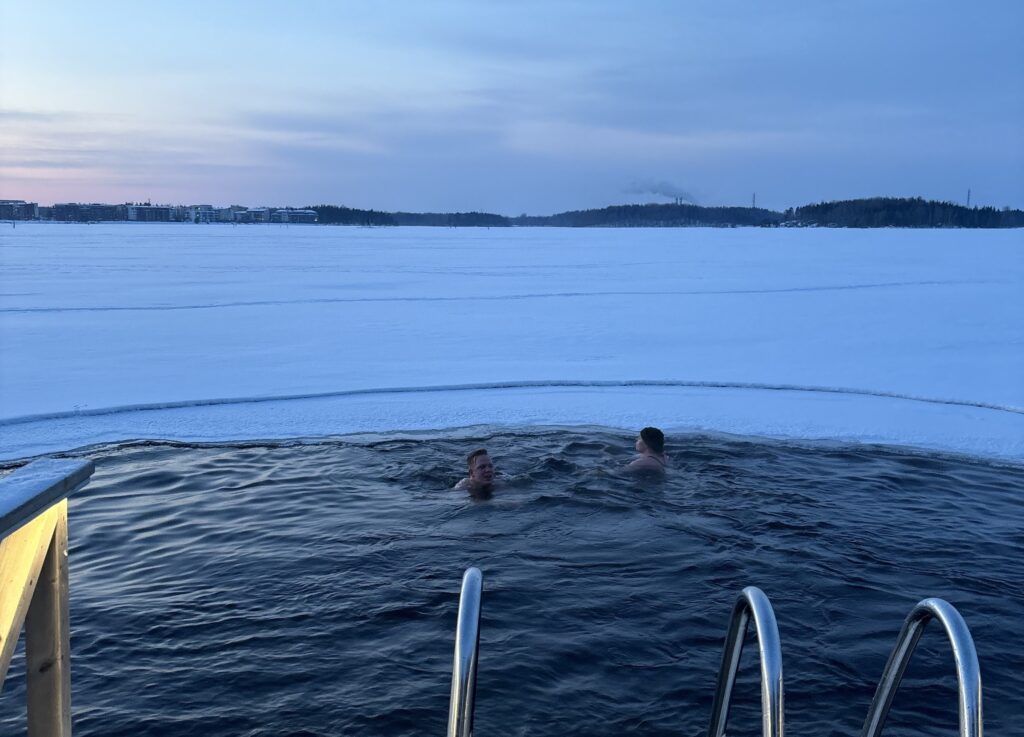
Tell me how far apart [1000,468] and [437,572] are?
5.25m

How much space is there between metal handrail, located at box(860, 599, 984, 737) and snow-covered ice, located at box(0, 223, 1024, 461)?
6.47 m

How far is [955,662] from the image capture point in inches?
83.7

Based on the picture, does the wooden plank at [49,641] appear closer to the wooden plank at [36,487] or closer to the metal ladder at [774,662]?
the wooden plank at [36,487]

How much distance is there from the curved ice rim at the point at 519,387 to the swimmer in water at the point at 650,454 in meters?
3.41

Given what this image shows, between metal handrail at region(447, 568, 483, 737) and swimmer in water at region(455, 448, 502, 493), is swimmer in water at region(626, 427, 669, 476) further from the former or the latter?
metal handrail at region(447, 568, 483, 737)

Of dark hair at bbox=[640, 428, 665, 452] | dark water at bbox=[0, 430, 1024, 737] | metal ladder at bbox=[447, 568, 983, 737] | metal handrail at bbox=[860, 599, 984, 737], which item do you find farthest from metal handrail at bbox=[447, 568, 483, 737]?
dark hair at bbox=[640, 428, 665, 452]

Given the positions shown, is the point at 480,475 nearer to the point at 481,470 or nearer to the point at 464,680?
the point at 481,470

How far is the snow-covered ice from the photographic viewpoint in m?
9.12

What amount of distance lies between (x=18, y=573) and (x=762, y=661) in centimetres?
166

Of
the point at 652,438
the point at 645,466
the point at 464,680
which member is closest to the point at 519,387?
the point at 652,438

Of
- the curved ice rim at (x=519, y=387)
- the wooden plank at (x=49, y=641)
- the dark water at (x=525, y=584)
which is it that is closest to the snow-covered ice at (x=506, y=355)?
the curved ice rim at (x=519, y=387)

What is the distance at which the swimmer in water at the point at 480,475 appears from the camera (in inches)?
268

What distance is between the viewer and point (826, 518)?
20.4 ft

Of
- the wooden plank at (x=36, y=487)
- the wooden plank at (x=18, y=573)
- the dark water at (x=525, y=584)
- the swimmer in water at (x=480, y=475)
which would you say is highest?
the wooden plank at (x=36, y=487)
